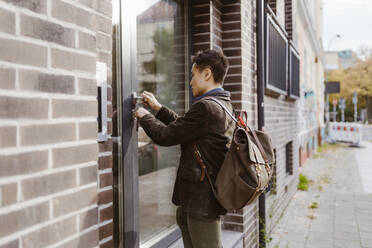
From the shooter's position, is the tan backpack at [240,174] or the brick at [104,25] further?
the tan backpack at [240,174]

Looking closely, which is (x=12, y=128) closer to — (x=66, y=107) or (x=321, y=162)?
(x=66, y=107)

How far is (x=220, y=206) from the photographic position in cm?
229

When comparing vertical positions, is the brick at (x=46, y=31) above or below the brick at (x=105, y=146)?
above

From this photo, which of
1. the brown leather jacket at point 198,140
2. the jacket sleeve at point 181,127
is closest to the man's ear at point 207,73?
the brown leather jacket at point 198,140

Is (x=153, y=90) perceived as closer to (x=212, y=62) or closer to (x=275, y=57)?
(x=212, y=62)

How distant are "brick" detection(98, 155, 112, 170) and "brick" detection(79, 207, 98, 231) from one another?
435 millimetres

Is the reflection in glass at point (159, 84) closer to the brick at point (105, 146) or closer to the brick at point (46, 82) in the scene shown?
the brick at point (105, 146)

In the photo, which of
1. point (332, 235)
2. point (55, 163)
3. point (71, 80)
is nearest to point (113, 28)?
point (71, 80)

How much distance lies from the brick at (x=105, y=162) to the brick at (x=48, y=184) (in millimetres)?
535

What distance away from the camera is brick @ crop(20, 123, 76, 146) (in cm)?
122

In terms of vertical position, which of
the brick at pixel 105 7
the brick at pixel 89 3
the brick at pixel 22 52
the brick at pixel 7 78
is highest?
the brick at pixel 105 7

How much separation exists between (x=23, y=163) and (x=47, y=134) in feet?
0.48

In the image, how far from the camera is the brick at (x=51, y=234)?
1234 millimetres

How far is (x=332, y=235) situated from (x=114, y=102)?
4292 mm
